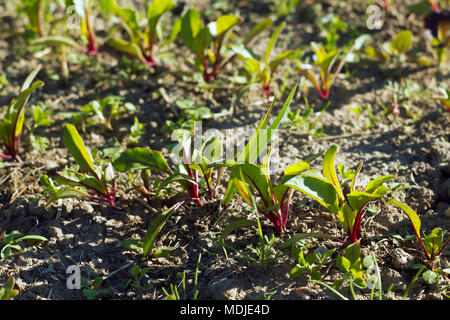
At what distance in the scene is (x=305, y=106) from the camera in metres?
3.04

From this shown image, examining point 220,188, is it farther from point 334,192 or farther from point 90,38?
point 90,38

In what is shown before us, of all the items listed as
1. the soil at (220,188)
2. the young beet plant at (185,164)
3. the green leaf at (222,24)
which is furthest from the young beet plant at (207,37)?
the young beet plant at (185,164)

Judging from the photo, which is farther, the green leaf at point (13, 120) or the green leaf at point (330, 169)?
the green leaf at point (13, 120)

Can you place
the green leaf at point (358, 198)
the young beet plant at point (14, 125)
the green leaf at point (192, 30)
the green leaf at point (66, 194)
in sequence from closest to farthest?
the green leaf at point (358, 198)
the green leaf at point (66, 194)
the young beet plant at point (14, 125)
the green leaf at point (192, 30)

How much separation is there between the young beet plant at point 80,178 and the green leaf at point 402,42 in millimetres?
2063

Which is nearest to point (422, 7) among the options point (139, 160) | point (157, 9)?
point (157, 9)

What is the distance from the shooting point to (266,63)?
297cm

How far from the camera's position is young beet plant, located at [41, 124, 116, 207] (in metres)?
2.28

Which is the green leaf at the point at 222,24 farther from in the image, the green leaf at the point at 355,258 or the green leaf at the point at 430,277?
the green leaf at the point at 430,277

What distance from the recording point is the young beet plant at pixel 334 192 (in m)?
1.93

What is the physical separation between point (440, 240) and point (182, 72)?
1797 mm

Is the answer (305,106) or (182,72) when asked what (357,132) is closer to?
(305,106)

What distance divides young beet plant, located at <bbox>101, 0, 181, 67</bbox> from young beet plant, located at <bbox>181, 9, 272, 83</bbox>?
175 mm

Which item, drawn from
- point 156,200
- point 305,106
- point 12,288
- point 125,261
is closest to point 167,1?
point 305,106
